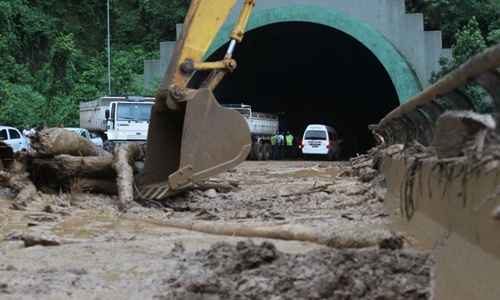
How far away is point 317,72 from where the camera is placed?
53906 mm

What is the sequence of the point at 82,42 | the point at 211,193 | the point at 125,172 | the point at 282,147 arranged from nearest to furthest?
the point at 125,172, the point at 211,193, the point at 282,147, the point at 82,42

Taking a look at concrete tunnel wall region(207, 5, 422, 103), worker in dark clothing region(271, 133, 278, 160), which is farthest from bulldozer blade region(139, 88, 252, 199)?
worker in dark clothing region(271, 133, 278, 160)

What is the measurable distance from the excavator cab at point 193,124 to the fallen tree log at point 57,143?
133 cm

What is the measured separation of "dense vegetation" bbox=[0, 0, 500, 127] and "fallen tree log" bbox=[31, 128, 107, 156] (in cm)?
2368

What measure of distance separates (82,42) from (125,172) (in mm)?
46425

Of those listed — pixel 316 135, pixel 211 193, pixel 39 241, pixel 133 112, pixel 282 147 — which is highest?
pixel 133 112

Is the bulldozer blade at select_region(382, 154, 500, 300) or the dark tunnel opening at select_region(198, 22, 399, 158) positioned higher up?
the dark tunnel opening at select_region(198, 22, 399, 158)

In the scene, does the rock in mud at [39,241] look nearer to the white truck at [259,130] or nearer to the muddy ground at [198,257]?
the muddy ground at [198,257]

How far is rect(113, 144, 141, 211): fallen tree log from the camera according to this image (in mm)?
13328

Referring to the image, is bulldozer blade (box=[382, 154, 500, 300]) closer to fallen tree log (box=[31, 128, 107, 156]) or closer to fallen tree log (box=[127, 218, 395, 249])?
fallen tree log (box=[127, 218, 395, 249])

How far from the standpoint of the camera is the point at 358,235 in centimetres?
766

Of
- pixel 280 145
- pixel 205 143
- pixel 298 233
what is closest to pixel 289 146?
pixel 280 145

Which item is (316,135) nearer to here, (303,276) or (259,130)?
(259,130)

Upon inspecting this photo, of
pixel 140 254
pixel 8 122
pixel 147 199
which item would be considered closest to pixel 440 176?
pixel 140 254
